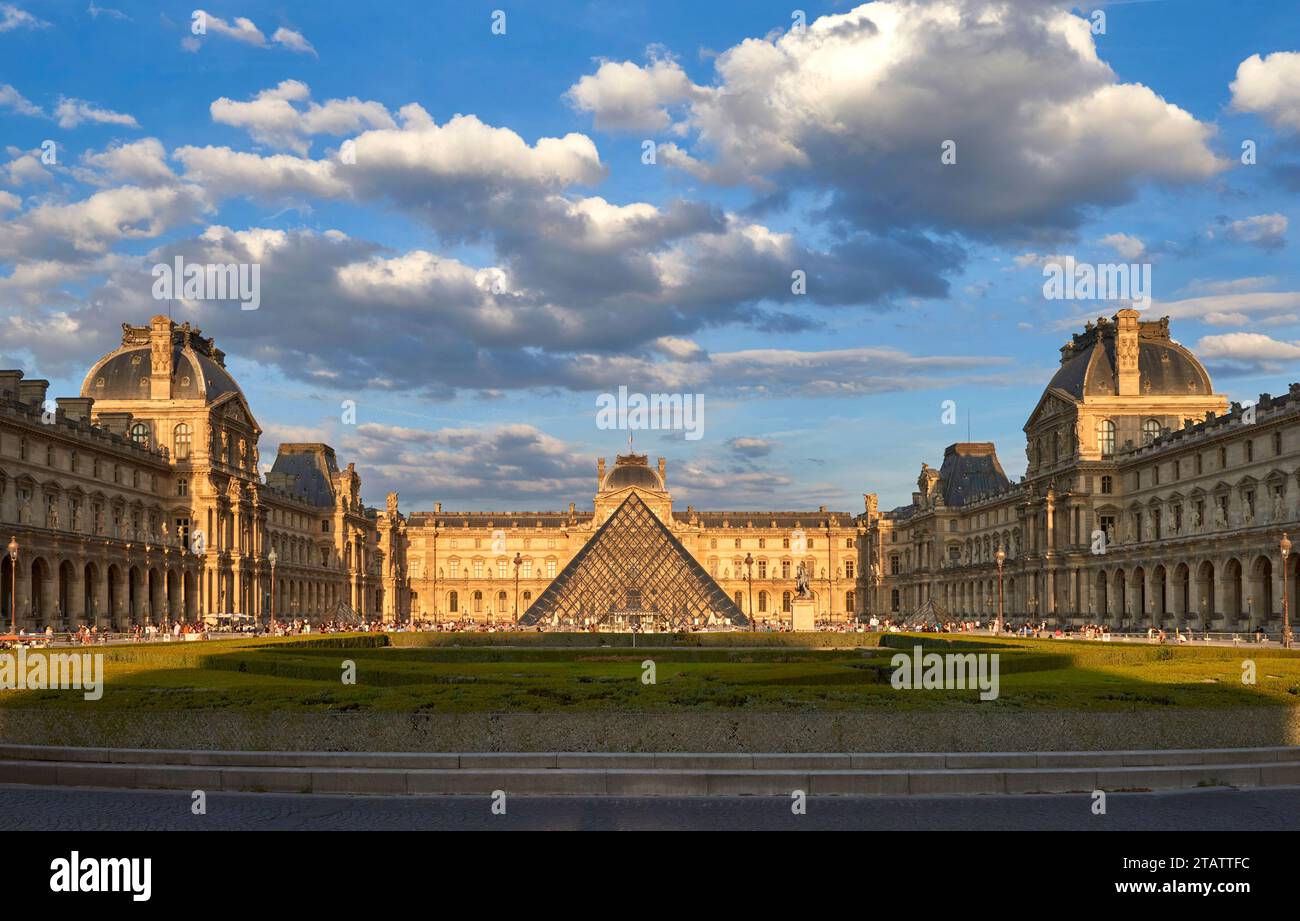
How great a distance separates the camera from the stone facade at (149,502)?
56.7 m

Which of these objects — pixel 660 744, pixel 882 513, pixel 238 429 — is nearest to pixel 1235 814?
pixel 660 744

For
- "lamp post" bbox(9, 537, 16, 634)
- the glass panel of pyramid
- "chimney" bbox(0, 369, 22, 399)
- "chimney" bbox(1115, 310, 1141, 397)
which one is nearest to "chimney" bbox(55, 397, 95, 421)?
"chimney" bbox(0, 369, 22, 399)

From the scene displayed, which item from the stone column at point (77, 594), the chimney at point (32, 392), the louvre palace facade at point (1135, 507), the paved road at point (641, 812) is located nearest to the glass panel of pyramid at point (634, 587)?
the louvre palace facade at point (1135, 507)

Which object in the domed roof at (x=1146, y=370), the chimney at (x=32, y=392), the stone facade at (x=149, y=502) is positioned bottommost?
the stone facade at (x=149, y=502)

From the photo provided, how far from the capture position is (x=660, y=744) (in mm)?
14922

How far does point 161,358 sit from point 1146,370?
59.8 metres

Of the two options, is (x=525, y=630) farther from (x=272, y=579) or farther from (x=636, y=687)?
(x=636, y=687)

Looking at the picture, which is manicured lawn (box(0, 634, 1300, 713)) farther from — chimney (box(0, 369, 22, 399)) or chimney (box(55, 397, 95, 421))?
chimney (box(55, 397, 95, 421))

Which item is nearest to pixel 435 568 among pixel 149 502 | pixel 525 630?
pixel 149 502

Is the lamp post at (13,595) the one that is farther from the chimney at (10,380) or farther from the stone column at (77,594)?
the chimney at (10,380)

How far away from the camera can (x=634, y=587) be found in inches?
2694

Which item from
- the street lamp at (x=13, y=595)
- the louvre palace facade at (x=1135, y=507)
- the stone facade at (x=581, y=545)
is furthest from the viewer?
the stone facade at (x=581, y=545)

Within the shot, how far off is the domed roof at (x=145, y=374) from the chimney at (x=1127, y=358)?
54886 mm
